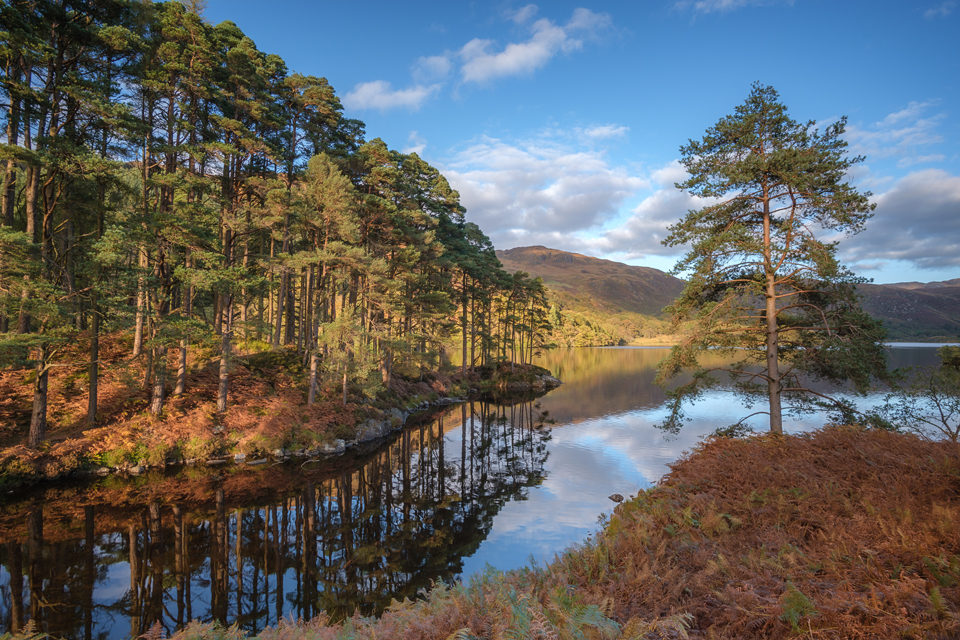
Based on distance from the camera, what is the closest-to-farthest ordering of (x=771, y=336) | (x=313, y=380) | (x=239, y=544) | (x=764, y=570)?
(x=764, y=570) → (x=239, y=544) → (x=771, y=336) → (x=313, y=380)

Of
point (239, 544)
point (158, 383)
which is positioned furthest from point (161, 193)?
point (239, 544)

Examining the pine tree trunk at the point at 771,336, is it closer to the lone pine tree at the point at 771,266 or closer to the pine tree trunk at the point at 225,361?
the lone pine tree at the point at 771,266

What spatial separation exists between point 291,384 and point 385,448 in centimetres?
641

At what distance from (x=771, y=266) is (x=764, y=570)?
34.7 feet

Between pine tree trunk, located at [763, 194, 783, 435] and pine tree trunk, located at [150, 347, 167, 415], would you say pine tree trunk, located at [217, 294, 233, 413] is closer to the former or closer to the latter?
pine tree trunk, located at [150, 347, 167, 415]

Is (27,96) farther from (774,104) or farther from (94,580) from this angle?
(774,104)

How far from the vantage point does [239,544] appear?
1077cm

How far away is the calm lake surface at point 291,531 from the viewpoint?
8312 millimetres

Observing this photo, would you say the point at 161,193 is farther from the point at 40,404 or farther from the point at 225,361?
the point at 40,404

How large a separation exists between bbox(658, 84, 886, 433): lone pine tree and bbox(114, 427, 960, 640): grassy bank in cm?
430

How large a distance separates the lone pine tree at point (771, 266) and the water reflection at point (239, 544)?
8542mm

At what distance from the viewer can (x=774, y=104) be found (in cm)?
1293

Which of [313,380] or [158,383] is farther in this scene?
[313,380]

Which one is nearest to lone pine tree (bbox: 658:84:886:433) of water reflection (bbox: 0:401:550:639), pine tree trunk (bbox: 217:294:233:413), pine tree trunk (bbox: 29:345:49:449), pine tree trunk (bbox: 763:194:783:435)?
pine tree trunk (bbox: 763:194:783:435)
